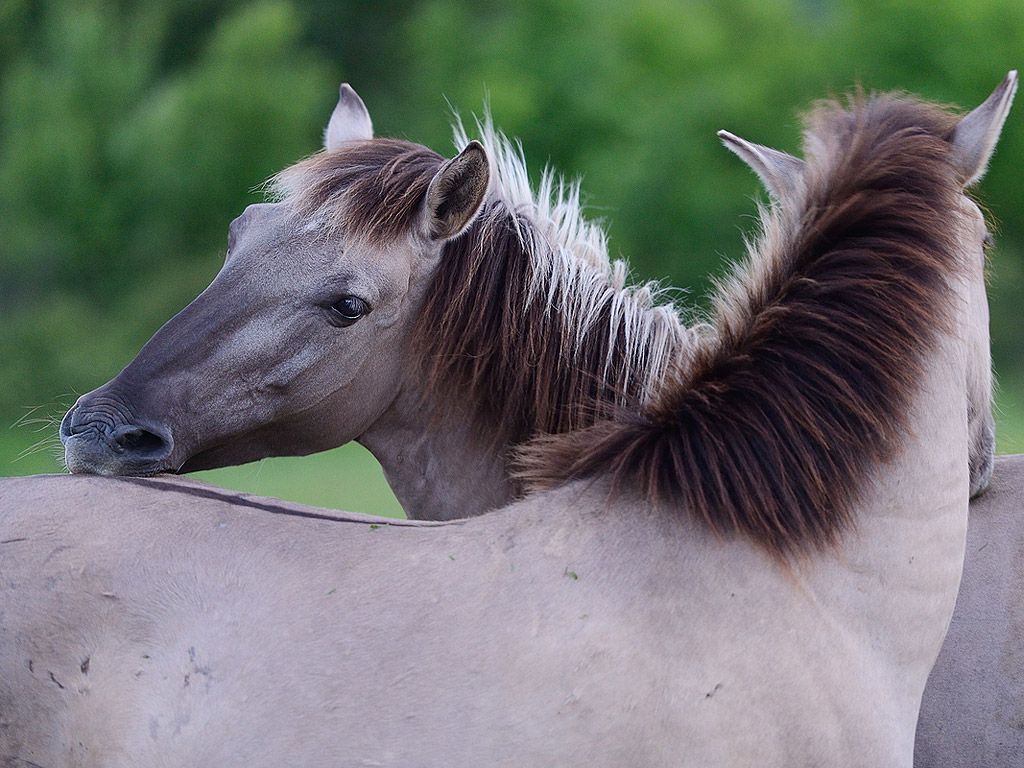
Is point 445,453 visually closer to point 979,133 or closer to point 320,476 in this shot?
point 979,133

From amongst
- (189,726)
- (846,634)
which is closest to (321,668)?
(189,726)

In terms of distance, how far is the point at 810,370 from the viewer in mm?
1984

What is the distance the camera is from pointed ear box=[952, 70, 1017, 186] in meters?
2.17

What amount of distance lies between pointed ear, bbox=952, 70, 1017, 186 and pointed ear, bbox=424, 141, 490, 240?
102 cm

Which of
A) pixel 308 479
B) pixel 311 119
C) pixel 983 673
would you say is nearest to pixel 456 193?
pixel 983 673

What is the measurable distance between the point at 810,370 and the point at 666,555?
447 mm

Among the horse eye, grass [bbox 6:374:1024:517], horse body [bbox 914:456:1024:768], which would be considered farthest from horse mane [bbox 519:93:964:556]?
grass [bbox 6:374:1024:517]

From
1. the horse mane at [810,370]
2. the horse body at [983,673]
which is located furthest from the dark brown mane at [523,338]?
the horse body at [983,673]

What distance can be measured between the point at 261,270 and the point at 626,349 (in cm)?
87

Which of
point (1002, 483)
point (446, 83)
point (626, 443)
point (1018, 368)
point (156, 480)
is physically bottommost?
point (1018, 368)

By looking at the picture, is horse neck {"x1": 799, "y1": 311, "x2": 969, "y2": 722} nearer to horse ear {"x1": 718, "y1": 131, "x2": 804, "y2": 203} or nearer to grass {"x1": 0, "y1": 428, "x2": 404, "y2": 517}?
horse ear {"x1": 718, "y1": 131, "x2": 804, "y2": 203}

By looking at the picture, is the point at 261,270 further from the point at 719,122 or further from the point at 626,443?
the point at 719,122

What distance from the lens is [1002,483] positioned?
8.75 feet

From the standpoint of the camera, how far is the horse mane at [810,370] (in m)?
1.92
